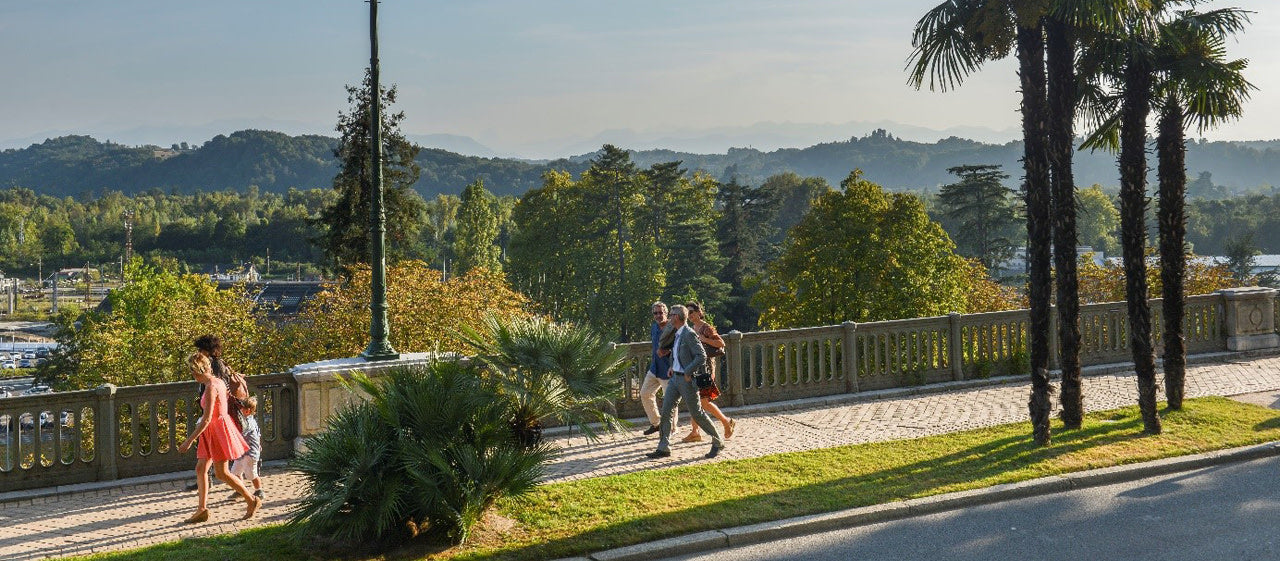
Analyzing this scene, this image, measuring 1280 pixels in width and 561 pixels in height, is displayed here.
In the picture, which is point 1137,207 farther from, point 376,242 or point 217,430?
point 217,430

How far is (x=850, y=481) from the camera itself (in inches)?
390

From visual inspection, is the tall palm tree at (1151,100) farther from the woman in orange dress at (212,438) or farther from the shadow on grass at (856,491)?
the woman in orange dress at (212,438)

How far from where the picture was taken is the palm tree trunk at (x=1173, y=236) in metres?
12.9

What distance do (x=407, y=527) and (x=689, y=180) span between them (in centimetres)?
7881

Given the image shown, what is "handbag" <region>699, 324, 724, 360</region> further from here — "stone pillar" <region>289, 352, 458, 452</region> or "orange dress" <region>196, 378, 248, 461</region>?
"orange dress" <region>196, 378, 248, 461</region>

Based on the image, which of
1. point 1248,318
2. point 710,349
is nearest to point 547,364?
point 710,349

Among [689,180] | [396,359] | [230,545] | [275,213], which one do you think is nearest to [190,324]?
[396,359]

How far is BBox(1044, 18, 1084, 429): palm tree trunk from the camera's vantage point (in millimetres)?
11367

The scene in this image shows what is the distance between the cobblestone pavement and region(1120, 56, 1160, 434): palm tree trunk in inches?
59.3

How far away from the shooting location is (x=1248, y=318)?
17672 millimetres

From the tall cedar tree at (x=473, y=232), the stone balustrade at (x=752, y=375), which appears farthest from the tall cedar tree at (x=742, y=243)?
the stone balustrade at (x=752, y=375)

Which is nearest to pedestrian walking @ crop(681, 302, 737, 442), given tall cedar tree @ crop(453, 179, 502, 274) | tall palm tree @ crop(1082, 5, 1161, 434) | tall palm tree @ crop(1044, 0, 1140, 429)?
tall palm tree @ crop(1044, 0, 1140, 429)

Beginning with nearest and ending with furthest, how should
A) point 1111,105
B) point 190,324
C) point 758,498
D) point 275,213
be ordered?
point 758,498
point 1111,105
point 190,324
point 275,213

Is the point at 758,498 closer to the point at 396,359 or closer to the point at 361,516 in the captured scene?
the point at 361,516
